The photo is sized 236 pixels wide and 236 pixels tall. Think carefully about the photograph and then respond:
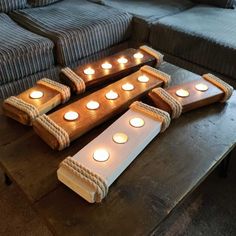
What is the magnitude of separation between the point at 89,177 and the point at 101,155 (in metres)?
0.08

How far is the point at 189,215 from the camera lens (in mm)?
1038

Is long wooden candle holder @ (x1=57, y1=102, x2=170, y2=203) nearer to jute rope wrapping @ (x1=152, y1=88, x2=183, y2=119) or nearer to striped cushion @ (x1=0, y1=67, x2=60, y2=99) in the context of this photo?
jute rope wrapping @ (x1=152, y1=88, x2=183, y2=119)

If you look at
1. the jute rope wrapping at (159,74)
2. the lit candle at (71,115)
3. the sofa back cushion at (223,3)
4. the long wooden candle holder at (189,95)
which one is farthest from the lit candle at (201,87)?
the sofa back cushion at (223,3)

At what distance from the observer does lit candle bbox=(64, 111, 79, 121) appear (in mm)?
827

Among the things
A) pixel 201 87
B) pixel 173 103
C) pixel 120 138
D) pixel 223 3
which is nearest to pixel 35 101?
pixel 120 138

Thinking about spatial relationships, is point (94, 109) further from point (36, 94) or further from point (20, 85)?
point (20, 85)

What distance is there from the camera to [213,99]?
961 millimetres

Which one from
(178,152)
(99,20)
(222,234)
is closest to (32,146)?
(178,152)

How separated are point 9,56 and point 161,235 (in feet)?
3.12

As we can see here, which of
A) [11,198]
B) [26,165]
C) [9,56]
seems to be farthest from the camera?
[9,56]

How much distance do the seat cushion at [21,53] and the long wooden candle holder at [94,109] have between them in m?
0.54

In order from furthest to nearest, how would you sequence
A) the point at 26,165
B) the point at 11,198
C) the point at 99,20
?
1. the point at 99,20
2. the point at 11,198
3. the point at 26,165

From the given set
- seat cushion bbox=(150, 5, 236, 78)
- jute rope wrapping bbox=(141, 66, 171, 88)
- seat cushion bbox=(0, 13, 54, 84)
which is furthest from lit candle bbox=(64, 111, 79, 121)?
seat cushion bbox=(150, 5, 236, 78)

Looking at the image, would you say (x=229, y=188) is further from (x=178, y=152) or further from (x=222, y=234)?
(x=178, y=152)
